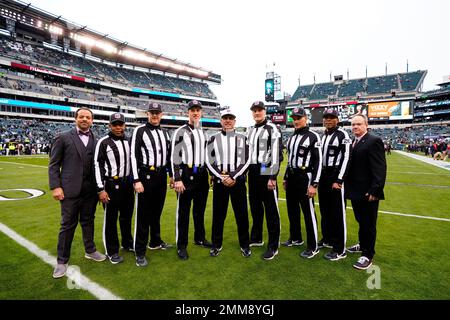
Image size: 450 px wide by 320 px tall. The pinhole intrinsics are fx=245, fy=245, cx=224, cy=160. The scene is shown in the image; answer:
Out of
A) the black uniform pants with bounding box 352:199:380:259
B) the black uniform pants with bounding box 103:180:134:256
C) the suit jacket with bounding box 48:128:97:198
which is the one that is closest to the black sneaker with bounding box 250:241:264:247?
the black uniform pants with bounding box 352:199:380:259

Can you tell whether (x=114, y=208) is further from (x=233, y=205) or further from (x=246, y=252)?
(x=246, y=252)

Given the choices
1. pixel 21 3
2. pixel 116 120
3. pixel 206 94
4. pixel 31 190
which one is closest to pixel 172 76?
pixel 206 94

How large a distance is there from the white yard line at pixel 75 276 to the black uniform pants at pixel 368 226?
122 inches

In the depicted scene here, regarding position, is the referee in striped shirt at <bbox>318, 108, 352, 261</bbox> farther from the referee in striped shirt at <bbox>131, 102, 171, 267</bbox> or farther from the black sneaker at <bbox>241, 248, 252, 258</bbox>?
the referee in striped shirt at <bbox>131, 102, 171, 267</bbox>

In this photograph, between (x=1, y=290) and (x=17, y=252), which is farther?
(x=17, y=252)

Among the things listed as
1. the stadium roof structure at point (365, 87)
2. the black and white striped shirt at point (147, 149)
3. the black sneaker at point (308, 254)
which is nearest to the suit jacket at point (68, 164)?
the black and white striped shirt at point (147, 149)

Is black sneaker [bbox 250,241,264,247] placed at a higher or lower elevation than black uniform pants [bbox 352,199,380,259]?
lower

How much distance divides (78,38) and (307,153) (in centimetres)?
5173

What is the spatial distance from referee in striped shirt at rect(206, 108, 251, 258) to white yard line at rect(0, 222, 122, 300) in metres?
1.48

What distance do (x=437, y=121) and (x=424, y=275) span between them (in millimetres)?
66080

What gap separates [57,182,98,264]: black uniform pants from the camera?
3148 millimetres

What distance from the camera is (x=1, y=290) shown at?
2.68 m

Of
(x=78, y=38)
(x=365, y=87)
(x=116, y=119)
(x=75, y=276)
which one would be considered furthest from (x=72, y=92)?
(x=365, y=87)

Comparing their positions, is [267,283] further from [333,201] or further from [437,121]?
[437,121]
